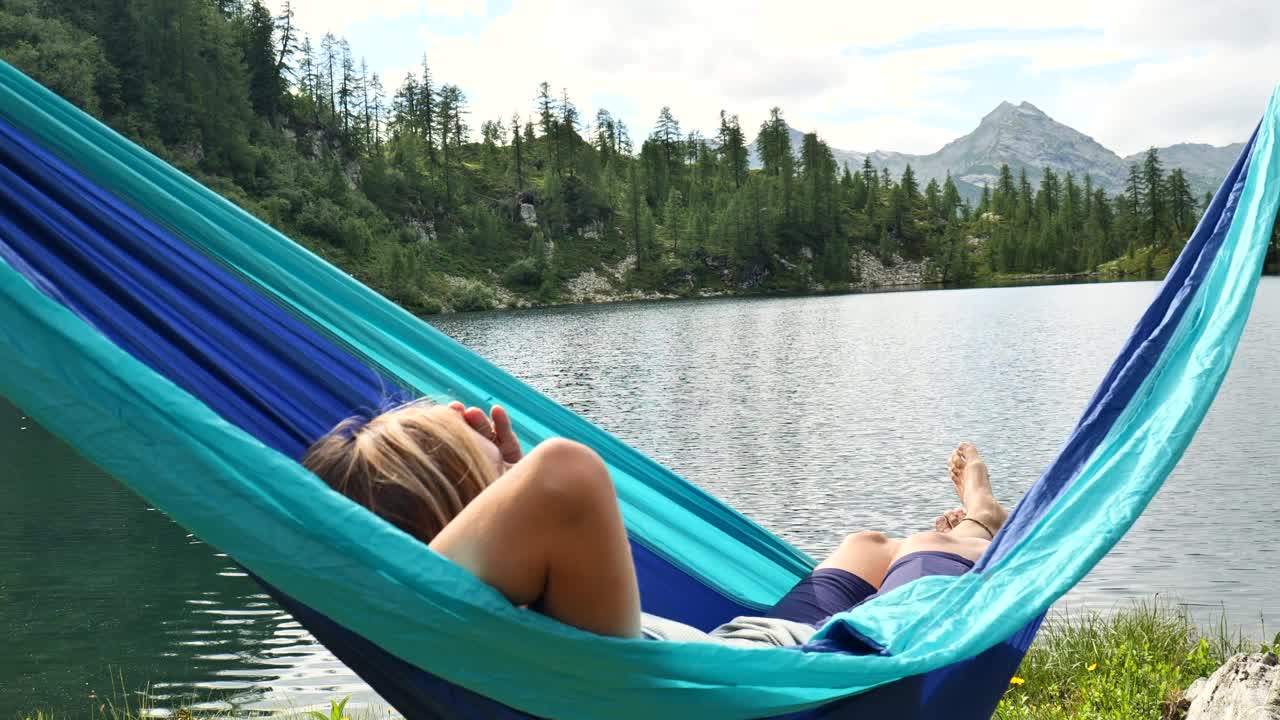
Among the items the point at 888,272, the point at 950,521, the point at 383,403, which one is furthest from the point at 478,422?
the point at 888,272

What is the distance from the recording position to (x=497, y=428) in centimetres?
173

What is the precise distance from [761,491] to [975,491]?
725 centimetres

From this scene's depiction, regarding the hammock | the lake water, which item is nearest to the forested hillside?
the lake water

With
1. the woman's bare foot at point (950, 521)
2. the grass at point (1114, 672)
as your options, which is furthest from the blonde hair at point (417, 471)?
the grass at point (1114, 672)

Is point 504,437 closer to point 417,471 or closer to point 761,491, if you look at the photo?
point 417,471

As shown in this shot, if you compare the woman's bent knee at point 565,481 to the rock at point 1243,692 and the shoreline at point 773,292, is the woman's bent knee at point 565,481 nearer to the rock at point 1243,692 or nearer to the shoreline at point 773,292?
the rock at point 1243,692

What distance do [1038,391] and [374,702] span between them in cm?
1313

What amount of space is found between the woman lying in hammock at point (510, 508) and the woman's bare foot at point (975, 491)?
42 cm

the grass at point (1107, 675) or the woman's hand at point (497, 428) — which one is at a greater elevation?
the woman's hand at point (497, 428)

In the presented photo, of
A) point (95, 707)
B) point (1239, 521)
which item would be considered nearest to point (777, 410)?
point (1239, 521)

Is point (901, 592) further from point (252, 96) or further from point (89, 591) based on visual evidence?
point (252, 96)

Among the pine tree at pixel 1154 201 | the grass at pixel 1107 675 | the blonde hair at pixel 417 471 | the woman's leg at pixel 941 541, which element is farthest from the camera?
the pine tree at pixel 1154 201

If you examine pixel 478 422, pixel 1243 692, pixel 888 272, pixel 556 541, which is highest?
pixel 888 272

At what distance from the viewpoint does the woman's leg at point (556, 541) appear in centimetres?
122
